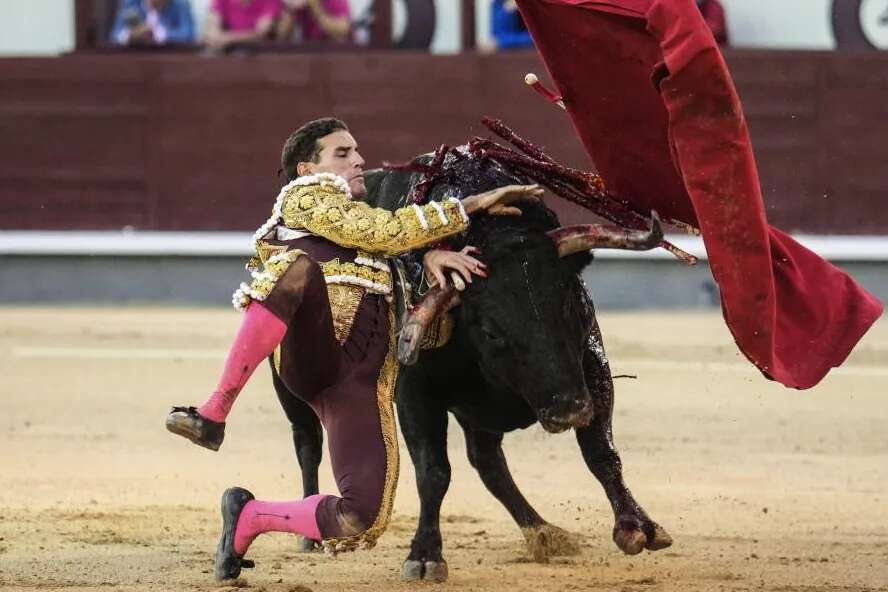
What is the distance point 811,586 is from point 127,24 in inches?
253

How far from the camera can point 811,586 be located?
390 centimetres

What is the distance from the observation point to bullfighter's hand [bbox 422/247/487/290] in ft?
12.3

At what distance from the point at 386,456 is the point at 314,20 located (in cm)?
600

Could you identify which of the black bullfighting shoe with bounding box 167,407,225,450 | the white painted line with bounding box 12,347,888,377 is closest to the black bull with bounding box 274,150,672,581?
the black bullfighting shoe with bounding box 167,407,225,450

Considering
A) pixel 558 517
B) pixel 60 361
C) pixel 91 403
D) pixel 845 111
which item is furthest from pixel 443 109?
pixel 558 517

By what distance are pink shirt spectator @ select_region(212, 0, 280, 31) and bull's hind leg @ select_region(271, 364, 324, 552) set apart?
16.5 ft

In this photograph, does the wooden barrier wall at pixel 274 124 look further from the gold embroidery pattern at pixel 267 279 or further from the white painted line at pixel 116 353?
the gold embroidery pattern at pixel 267 279

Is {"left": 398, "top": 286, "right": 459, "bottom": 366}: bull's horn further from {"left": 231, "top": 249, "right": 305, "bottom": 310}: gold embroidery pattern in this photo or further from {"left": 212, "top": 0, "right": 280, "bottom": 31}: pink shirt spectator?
{"left": 212, "top": 0, "right": 280, "bottom": 31}: pink shirt spectator

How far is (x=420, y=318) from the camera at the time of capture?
370cm

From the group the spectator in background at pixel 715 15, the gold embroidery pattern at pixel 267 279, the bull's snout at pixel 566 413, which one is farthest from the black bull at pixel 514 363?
the spectator in background at pixel 715 15

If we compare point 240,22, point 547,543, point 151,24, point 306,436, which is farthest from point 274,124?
point 547,543

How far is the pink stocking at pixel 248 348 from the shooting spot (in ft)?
11.8

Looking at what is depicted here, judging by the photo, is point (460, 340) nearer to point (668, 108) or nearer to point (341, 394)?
point (341, 394)

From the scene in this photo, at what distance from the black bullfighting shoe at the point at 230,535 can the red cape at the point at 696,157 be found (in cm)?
99
